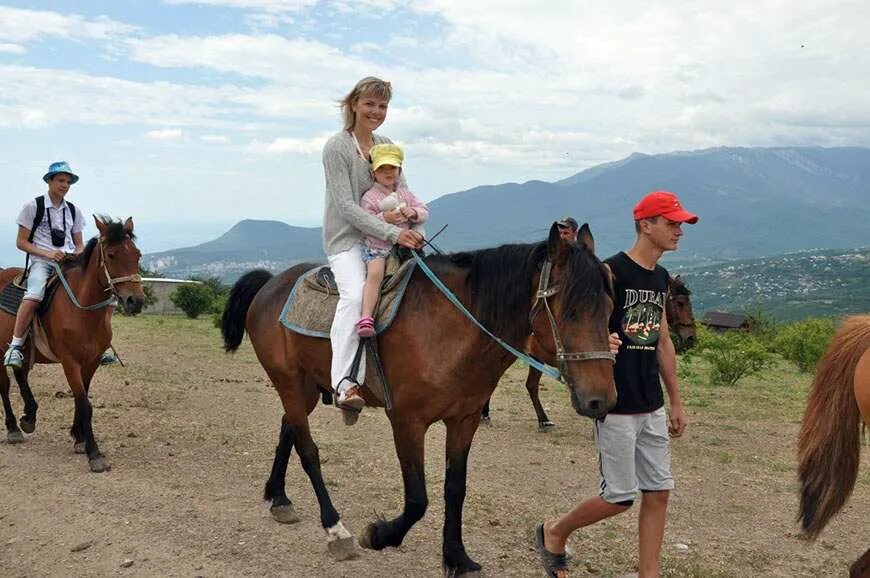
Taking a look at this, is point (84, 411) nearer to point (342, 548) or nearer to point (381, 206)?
point (342, 548)

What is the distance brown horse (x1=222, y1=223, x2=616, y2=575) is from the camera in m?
3.71

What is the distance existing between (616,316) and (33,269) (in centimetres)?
709

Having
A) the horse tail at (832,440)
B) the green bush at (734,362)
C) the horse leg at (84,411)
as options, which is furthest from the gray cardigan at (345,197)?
the green bush at (734,362)

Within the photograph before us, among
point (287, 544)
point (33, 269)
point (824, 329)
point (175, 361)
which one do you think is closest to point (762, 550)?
point (287, 544)

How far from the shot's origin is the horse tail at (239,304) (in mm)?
6656

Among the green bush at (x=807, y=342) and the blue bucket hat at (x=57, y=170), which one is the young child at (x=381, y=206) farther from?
the green bush at (x=807, y=342)

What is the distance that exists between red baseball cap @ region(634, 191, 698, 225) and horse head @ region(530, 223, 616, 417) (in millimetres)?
348

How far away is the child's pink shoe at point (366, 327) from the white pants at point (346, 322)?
0.12 metres

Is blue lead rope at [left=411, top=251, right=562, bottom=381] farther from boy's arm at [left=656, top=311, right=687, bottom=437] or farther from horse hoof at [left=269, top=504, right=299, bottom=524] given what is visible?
horse hoof at [left=269, top=504, right=299, bottom=524]

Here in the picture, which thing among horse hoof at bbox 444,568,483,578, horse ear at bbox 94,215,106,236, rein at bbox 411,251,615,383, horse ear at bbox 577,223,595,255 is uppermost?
horse ear at bbox 94,215,106,236

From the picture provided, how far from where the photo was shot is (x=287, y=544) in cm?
546

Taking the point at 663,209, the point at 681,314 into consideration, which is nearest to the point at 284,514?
the point at 663,209

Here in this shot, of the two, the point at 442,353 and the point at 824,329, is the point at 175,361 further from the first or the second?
the point at 824,329

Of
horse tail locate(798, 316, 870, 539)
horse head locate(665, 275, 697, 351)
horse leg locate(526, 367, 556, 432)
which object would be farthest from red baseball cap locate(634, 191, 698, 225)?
horse head locate(665, 275, 697, 351)
